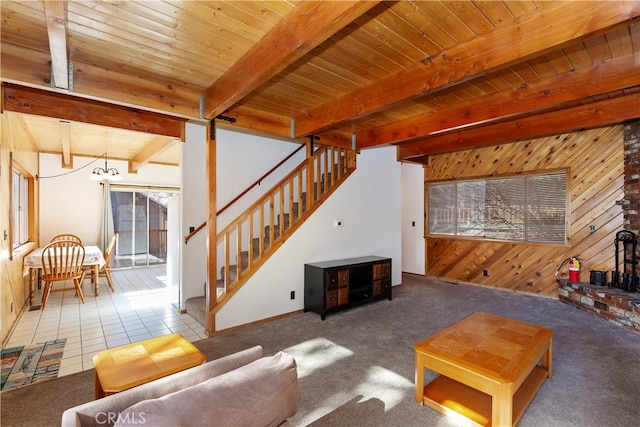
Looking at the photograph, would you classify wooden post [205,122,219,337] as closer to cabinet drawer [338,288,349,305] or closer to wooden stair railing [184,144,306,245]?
wooden stair railing [184,144,306,245]

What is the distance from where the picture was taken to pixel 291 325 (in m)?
3.92

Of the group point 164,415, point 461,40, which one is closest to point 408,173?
point 461,40

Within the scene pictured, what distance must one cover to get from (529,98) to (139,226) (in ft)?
28.6

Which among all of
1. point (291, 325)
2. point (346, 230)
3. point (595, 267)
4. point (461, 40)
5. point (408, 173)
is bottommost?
point (291, 325)

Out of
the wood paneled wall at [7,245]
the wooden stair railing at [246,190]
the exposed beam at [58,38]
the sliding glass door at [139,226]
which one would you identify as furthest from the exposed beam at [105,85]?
the sliding glass door at [139,226]

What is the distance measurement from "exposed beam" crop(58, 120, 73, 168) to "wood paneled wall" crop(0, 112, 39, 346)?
18.5 inches

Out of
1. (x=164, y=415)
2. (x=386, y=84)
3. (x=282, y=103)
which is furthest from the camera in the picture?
(x=282, y=103)

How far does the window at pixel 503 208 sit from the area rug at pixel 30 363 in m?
6.46

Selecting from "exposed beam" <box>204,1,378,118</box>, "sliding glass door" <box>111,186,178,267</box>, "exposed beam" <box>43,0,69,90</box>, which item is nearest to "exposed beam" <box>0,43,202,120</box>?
"exposed beam" <box>43,0,69,90</box>

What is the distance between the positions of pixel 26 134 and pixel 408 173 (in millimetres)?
7234

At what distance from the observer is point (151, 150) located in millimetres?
5656

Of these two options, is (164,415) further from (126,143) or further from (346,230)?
(126,143)

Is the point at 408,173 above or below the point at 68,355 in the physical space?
above

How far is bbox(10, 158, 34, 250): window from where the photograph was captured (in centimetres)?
465
